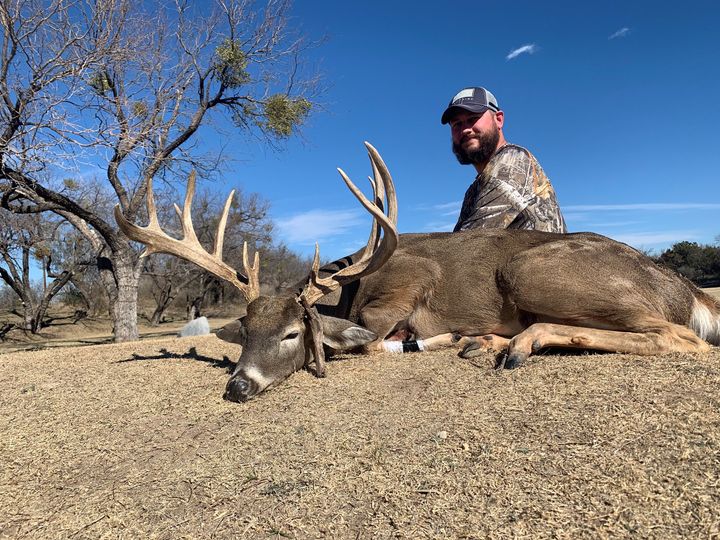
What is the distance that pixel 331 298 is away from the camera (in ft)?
17.9

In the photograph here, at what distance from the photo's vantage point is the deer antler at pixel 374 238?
435cm

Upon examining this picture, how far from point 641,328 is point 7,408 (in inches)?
205

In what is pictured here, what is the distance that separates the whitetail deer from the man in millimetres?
771

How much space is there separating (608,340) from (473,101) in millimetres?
4011

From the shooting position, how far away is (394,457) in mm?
2270

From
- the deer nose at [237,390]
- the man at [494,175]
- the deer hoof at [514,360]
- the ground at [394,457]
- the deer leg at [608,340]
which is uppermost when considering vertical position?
the man at [494,175]

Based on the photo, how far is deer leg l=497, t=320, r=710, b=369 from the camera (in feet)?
11.7

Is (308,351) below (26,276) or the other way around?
below

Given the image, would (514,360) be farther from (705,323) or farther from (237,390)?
(237,390)

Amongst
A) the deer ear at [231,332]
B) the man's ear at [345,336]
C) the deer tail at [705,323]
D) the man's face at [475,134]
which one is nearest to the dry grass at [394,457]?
the man's ear at [345,336]

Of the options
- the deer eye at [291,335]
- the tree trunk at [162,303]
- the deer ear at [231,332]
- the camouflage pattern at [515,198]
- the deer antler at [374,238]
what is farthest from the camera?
the tree trunk at [162,303]

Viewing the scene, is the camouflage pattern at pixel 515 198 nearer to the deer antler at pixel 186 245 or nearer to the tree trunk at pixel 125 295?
the deer antler at pixel 186 245

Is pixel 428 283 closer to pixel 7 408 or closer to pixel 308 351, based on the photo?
pixel 308 351

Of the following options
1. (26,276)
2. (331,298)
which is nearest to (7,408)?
(331,298)
